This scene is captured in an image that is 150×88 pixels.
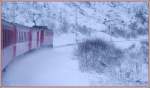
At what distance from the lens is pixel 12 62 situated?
5203 millimetres

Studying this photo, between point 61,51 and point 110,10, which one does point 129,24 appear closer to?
point 110,10

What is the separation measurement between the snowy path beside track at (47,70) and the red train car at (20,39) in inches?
4.1

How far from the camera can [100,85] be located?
520cm

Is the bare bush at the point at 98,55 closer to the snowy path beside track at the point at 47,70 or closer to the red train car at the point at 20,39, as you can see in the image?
the snowy path beside track at the point at 47,70

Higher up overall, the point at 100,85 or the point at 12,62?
the point at 12,62

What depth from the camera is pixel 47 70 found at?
519cm

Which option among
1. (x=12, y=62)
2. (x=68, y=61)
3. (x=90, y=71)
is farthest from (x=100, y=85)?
(x=12, y=62)

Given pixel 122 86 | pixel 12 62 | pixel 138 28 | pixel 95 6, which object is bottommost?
pixel 122 86

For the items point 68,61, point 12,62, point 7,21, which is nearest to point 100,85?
point 68,61

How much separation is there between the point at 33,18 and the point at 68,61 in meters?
0.93

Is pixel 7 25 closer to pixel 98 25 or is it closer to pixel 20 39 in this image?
pixel 20 39

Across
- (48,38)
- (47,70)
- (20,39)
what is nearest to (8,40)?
(20,39)

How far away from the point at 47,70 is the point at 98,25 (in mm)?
1145

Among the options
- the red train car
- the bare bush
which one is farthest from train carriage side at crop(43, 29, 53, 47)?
the bare bush
